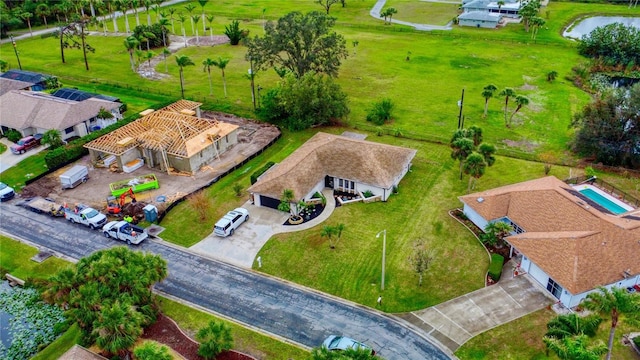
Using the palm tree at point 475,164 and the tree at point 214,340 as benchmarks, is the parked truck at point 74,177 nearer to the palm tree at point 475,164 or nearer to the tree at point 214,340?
the tree at point 214,340

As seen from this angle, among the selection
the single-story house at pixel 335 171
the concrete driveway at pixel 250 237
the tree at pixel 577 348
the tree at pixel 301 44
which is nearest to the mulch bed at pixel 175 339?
the concrete driveway at pixel 250 237

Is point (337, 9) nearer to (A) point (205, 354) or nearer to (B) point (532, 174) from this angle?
(B) point (532, 174)

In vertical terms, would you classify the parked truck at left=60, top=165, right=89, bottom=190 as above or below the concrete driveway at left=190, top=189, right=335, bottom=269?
above

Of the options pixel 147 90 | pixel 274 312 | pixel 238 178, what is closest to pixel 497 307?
pixel 274 312

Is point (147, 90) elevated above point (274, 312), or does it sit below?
above

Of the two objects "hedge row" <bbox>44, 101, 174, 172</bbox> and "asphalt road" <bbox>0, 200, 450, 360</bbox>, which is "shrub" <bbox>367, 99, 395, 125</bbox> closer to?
"hedge row" <bbox>44, 101, 174, 172</bbox>

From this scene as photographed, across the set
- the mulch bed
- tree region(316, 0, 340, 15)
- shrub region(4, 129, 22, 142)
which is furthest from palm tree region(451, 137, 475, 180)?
tree region(316, 0, 340, 15)
